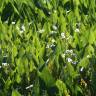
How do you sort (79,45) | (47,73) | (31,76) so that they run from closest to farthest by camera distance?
(47,73), (31,76), (79,45)

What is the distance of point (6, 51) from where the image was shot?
2.11 metres

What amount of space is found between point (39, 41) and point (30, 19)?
391 millimetres

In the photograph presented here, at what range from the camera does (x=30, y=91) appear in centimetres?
183

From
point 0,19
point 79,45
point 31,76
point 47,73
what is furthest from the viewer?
point 0,19

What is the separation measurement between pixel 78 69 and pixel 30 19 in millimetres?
740

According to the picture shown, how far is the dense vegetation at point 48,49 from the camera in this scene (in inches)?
70.2

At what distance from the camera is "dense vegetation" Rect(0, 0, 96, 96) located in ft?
5.85

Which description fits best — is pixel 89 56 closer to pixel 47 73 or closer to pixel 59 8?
pixel 47 73

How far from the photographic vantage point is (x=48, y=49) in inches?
80.7

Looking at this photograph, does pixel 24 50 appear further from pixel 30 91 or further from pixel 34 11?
pixel 34 11

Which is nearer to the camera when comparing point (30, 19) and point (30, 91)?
point (30, 91)

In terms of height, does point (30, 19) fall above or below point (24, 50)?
above

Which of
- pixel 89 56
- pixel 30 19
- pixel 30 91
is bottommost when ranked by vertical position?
pixel 30 91

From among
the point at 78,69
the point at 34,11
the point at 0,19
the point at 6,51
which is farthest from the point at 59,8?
the point at 78,69
